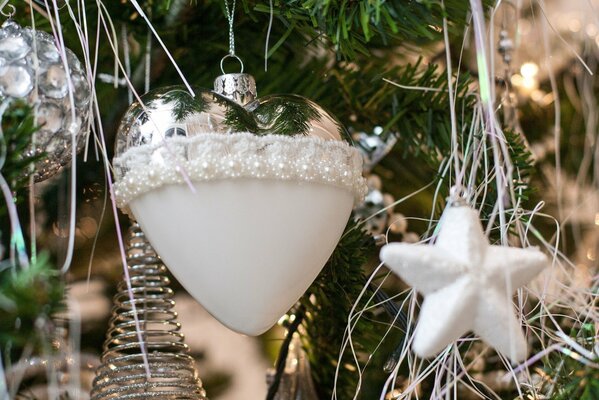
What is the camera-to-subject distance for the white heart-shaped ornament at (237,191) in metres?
0.40

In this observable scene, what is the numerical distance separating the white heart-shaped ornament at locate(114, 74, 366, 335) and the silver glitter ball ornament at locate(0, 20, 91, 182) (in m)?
0.03

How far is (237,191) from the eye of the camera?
403 millimetres

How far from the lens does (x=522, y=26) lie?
2.76ft

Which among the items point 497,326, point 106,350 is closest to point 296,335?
point 106,350

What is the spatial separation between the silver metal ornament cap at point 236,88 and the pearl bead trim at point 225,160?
0.19 ft

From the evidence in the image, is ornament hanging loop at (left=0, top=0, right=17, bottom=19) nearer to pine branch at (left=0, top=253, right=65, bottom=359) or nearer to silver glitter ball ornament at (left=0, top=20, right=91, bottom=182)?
silver glitter ball ornament at (left=0, top=20, right=91, bottom=182)

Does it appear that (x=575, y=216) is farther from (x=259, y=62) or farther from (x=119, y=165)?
(x=119, y=165)

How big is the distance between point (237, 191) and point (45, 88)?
0.11 metres

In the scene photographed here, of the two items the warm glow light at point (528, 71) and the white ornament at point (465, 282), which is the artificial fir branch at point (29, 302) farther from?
the warm glow light at point (528, 71)

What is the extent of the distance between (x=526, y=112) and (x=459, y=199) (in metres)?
0.38

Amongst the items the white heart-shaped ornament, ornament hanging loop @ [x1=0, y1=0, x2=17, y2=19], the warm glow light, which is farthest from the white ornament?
the warm glow light

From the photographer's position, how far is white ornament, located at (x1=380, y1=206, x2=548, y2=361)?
1.09ft

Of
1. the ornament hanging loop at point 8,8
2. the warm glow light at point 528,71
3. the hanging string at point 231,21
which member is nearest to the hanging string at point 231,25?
the hanging string at point 231,21

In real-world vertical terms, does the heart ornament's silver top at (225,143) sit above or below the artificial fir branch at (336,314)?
A: above
